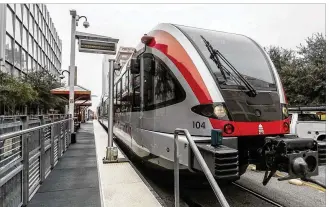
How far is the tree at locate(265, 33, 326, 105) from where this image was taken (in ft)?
64.2

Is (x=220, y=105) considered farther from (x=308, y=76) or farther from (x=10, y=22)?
(x=10, y=22)

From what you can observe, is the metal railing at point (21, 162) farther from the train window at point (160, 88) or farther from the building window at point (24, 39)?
the building window at point (24, 39)

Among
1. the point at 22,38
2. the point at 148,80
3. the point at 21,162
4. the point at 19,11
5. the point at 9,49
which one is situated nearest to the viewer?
the point at 21,162

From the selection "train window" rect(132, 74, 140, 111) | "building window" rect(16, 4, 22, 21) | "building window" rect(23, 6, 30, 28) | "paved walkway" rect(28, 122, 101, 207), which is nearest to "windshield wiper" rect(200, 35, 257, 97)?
"train window" rect(132, 74, 140, 111)

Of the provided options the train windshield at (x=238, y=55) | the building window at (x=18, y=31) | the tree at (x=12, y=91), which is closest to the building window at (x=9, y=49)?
the building window at (x=18, y=31)

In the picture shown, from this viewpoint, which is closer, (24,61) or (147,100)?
(147,100)

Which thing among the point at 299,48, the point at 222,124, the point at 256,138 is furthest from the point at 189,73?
the point at 299,48

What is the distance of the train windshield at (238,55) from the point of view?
4.50m

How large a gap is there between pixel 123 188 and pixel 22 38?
2802cm

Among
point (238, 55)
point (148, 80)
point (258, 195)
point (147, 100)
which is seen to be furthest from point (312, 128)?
point (148, 80)

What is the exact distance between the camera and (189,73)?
4.24 meters

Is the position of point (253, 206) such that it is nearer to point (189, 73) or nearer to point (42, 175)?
point (189, 73)

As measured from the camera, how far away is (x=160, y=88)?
197 inches

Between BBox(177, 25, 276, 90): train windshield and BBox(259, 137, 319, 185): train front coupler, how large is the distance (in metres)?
1.12
